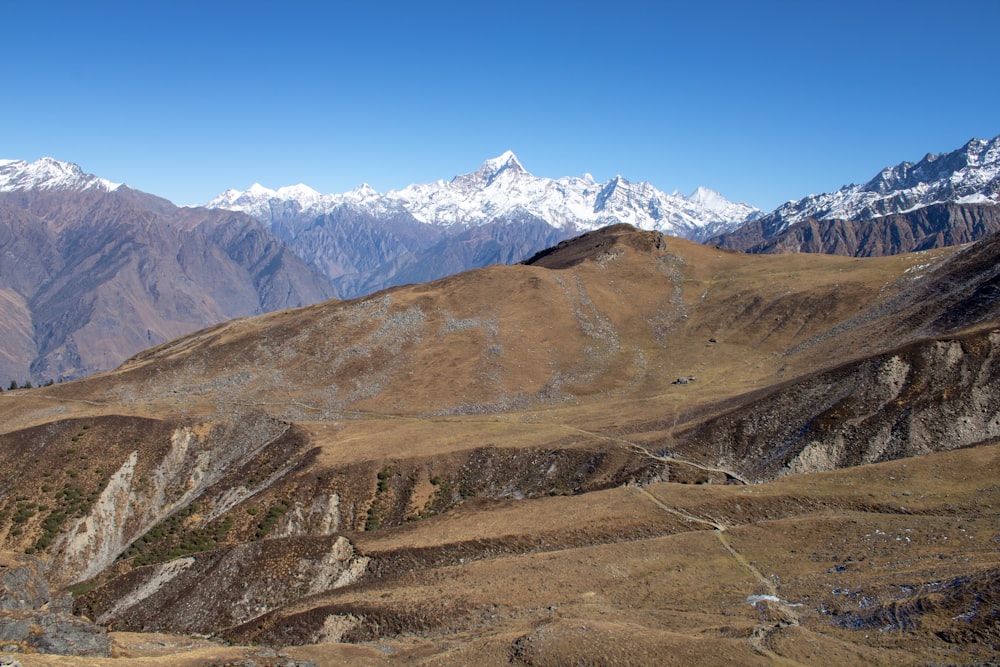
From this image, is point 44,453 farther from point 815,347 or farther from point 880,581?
point 815,347

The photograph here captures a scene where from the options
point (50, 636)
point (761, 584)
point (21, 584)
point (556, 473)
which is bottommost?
point (21, 584)

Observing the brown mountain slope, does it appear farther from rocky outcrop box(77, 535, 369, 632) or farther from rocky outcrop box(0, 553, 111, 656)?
rocky outcrop box(0, 553, 111, 656)

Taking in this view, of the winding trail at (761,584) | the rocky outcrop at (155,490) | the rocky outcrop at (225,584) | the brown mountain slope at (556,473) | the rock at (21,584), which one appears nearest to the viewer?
the winding trail at (761,584)

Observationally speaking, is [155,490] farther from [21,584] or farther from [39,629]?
[39,629]

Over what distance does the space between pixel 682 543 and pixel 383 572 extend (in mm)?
21494

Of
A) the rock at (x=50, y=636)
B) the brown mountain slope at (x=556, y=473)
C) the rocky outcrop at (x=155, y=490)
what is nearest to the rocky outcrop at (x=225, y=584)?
the brown mountain slope at (x=556, y=473)

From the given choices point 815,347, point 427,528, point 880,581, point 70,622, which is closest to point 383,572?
point 427,528

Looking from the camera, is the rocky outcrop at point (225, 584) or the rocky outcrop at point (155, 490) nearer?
the rocky outcrop at point (225, 584)

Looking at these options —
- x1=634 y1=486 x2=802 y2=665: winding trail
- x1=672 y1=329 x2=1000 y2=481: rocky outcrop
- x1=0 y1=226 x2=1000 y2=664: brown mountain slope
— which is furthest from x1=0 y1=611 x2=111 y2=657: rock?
x1=672 y1=329 x2=1000 y2=481: rocky outcrop

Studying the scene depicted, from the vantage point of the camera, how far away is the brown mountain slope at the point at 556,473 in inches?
1444

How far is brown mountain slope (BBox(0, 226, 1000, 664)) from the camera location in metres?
36.7

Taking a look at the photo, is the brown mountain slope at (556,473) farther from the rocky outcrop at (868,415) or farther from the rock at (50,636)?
the rock at (50,636)

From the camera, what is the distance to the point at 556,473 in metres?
66.4

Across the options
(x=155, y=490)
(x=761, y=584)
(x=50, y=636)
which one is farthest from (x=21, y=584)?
(x=761, y=584)
